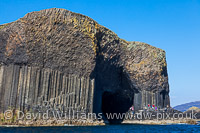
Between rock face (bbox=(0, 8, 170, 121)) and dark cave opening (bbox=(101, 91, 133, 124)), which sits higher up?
rock face (bbox=(0, 8, 170, 121))

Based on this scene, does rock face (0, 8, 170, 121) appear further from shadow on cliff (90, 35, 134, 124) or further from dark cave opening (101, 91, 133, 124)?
dark cave opening (101, 91, 133, 124)

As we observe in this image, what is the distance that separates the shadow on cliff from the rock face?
0.19m

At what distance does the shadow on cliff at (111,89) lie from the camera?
47906 millimetres

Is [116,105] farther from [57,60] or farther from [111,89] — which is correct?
[57,60]

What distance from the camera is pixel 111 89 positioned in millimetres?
53312

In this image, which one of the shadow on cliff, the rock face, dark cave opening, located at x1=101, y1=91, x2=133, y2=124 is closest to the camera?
the rock face

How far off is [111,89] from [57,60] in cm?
1586

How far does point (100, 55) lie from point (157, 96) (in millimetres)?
17327

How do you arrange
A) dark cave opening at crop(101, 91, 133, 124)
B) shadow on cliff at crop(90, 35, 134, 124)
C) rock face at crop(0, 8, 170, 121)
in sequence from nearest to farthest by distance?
1. rock face at crop(0, 8, 170, 121)
2. shadow on cliff at crop(90, 35, 134, 124)
3. dark cave opening at crop(101, 91, 133, 124)

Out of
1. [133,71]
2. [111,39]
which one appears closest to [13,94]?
[111,39]

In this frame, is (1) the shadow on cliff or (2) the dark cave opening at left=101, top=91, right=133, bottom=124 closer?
(1) the shadow on cliff

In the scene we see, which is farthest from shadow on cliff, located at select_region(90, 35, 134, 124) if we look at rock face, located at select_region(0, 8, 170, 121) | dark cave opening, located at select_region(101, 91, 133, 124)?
rock face, located at select_region(0, 8, 170, 121)

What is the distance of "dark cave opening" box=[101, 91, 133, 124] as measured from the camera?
58447mm

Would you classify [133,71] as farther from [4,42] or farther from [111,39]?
[4,42]
